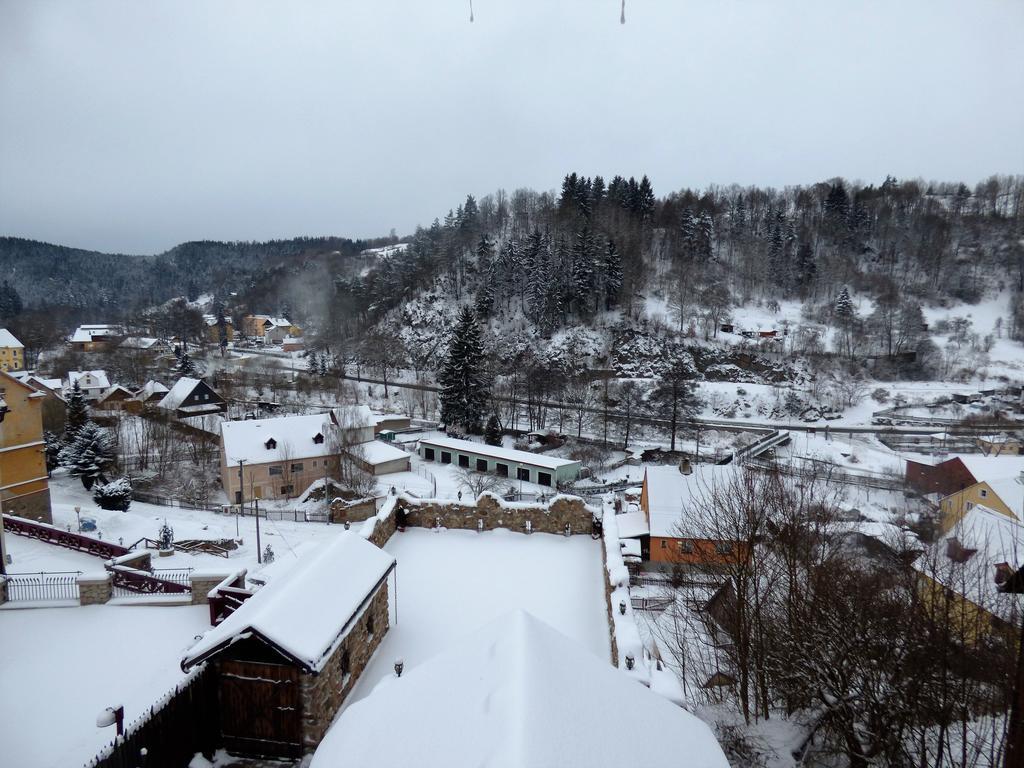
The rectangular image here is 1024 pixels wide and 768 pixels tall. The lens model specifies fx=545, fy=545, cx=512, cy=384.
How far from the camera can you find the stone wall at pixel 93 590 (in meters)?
9.82

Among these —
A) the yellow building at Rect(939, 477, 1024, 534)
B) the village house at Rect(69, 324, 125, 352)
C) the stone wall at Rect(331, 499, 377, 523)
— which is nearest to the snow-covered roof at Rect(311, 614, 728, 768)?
the yellow building at Rect(939, 477, 1024, 534)

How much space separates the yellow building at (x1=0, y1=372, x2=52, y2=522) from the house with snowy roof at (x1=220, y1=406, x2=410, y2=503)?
10270mm

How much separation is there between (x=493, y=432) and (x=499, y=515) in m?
32.3

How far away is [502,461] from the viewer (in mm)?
37250

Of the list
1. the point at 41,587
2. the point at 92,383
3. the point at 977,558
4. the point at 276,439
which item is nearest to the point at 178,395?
the point at 92,383

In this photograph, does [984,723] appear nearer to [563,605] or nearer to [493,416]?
[563,605]

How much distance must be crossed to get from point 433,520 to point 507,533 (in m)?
1.79

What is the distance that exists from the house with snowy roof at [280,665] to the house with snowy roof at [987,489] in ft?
67.5

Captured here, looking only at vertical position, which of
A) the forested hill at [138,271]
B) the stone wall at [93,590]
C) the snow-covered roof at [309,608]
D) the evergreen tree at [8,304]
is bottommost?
the stone wall at [93,590]

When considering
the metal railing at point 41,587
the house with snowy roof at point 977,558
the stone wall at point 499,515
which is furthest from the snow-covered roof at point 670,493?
the metal railing at point 41,587

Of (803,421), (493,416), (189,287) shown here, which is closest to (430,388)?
(493,416)

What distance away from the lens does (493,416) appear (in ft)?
154

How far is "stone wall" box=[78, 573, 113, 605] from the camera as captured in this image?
9820 mm

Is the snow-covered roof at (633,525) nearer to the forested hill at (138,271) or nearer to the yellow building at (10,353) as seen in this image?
the yellow building at (10,353)
